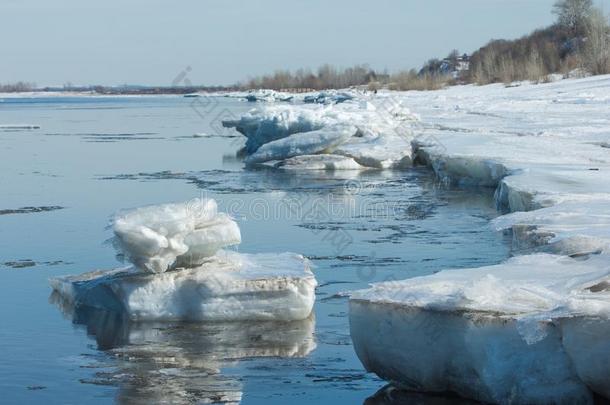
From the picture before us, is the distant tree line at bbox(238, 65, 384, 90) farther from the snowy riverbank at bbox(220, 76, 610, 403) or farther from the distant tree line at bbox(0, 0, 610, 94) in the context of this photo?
the snowy riverbank at bbox(220, 76, 610, 403)

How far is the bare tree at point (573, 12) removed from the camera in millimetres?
54438

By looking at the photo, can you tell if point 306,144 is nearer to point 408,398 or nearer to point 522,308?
point 408,398

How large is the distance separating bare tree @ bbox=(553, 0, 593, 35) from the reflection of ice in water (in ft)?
169

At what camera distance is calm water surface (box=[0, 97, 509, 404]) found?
452cm

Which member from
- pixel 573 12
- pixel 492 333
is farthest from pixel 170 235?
pixel 573 12

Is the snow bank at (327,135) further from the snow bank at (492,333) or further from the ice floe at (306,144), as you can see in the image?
the snow bank at (492,333)

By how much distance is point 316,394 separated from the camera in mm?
4336

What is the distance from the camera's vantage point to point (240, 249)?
312 inches

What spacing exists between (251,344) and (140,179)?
8781 mm

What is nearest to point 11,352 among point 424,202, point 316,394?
point 316,394

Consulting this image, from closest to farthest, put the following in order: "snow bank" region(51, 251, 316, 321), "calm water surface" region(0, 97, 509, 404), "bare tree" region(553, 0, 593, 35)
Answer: "calm water surface" region(0, 97, 509, 404)
"snow bank" region(51, 251, 316, 321)
"bare tree" region(553, 0, 593, 35)

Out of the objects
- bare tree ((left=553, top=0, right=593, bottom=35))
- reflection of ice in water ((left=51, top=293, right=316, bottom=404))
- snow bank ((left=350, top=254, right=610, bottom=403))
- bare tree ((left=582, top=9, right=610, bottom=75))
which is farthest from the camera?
bare tree ((left=553, top=0, right=593, bottom=35))

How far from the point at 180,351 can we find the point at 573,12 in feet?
178

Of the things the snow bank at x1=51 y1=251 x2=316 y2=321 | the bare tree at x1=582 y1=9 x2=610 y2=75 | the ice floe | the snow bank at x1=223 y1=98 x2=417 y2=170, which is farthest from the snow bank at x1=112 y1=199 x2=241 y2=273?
the bare tree at x1=582 y1=9 x2=610 y2=75
